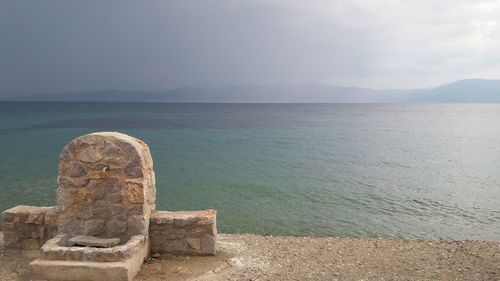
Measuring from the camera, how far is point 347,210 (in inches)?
771

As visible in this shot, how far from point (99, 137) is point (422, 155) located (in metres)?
41.5

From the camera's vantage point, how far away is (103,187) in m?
8.66

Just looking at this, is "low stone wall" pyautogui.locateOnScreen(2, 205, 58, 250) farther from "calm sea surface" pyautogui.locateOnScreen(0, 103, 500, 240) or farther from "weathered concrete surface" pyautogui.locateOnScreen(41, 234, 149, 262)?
"calm sea surface" pyautogui.locateOnScreen(0, 103, 500, 240)

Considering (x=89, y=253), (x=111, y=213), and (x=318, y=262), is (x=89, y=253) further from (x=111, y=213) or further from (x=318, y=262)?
→ (x=318, y=262)

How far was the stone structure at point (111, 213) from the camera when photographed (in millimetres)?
8531

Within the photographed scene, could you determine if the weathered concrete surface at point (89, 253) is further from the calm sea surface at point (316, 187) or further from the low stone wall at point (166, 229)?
the calm sea surface at point (316, 187)

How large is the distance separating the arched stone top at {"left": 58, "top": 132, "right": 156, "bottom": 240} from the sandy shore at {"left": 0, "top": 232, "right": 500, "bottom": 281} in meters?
1.10

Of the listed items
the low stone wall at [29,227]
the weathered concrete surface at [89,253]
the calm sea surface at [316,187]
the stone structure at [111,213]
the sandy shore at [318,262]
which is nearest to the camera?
the weathered concrete surface at [89,253]

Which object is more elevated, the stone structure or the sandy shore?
the stone structure

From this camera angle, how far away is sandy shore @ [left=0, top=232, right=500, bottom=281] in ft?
27.5

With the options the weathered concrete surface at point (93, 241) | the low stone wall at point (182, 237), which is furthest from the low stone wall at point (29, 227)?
the low stone wall at point (182, 237)

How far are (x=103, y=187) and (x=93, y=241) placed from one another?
1148 mm

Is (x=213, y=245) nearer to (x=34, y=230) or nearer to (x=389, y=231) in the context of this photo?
(x=34, y=230)

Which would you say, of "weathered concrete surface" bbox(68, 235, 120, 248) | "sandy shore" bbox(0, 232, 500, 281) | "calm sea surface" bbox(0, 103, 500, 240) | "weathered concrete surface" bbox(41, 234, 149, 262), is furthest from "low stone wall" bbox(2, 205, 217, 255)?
"calm sea surface" bbox(0, 103, 500, 240)
